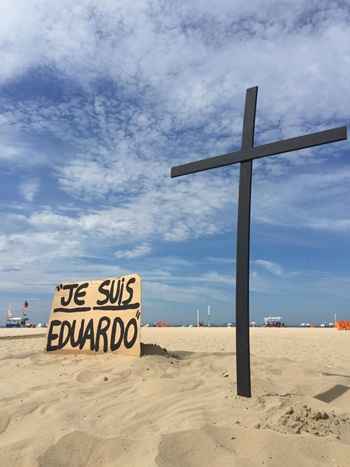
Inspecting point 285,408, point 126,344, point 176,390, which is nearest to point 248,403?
point 285,408

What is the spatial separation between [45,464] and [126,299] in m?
4.42

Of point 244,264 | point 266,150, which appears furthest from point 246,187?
point 244,264

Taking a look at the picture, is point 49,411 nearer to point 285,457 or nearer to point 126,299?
point 285,457

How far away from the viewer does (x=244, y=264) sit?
182 inches

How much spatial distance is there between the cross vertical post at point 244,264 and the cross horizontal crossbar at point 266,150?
0.28ft

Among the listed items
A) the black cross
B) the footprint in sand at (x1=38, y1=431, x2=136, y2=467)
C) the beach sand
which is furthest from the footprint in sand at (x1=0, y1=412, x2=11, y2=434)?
the black cross

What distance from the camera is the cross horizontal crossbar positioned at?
4395 mm

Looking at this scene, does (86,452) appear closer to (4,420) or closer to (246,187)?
(4,420)

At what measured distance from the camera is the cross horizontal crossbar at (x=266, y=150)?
4.39 m

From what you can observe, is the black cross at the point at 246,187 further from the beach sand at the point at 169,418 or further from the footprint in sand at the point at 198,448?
the footprint in sand at the point at 198,448

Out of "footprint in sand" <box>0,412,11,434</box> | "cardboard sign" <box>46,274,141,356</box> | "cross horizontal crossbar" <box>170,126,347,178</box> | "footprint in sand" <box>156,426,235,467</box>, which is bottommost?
"footprint in sand" <box>0,412,11,434</box>

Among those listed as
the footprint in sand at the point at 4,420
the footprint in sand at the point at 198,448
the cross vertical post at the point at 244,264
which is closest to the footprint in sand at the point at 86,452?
the footprint in sand at the point at 198,448

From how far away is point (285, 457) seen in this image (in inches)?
112

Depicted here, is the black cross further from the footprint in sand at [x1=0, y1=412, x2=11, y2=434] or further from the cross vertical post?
the footprint in sand at [x1=0, y1=412, x2=11, y2=434]
